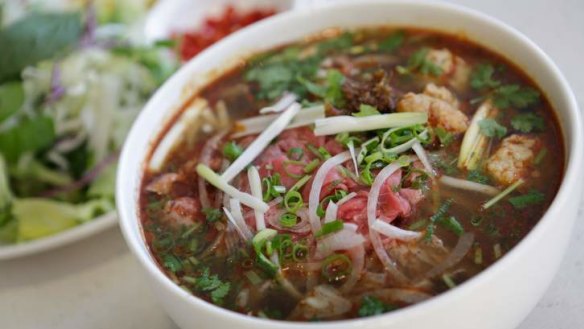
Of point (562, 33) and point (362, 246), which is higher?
point (562, 33)

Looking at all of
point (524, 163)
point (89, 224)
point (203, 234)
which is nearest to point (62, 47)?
point (89, 224)

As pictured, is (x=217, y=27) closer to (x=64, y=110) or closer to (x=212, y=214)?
(x=64, y=110)

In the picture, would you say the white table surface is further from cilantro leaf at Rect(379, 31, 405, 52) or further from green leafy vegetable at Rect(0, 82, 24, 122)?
green leafy vegetable at Rect(0, 82, 24, 122)

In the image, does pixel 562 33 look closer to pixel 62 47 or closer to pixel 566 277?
pixel 566 277

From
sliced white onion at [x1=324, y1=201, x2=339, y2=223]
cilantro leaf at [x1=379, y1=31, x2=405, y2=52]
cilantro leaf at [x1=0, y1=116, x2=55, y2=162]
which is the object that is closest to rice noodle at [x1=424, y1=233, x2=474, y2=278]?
sliced white onion at [x1=324, y1=201, x2=339, y2=223]

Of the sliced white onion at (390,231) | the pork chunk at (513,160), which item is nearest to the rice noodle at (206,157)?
the sliced white onion at (390,231)

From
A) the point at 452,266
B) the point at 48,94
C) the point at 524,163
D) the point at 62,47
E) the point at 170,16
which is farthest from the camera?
the point at 170,16

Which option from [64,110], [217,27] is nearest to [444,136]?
[217,27]
